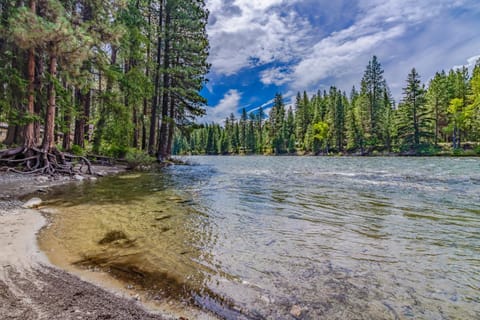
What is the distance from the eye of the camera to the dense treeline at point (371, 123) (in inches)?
1781

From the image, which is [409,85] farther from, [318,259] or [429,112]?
[318,259]

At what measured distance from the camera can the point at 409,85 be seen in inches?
1849

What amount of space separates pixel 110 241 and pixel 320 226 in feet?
13.1

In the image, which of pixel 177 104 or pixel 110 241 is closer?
pixel 110 241

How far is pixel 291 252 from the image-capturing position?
3.85 m

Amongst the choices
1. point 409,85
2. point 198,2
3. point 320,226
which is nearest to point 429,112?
point 409,85

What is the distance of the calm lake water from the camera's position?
100 inches

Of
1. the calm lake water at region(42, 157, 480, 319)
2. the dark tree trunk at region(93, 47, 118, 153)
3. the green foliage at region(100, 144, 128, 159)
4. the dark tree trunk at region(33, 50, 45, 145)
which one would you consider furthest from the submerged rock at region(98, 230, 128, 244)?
the green foliage at region(100, 144, 128, 159)

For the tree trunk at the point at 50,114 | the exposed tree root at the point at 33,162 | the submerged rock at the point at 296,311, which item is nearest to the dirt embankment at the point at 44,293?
the submerged rock at the point at 296,311

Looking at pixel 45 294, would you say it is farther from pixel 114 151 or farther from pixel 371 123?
pixel 371 123

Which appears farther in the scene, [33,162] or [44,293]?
[33,162]

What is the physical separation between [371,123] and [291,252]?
59.7 meters

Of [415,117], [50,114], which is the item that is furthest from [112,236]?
[415,117]

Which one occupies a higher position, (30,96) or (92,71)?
(92,71)
